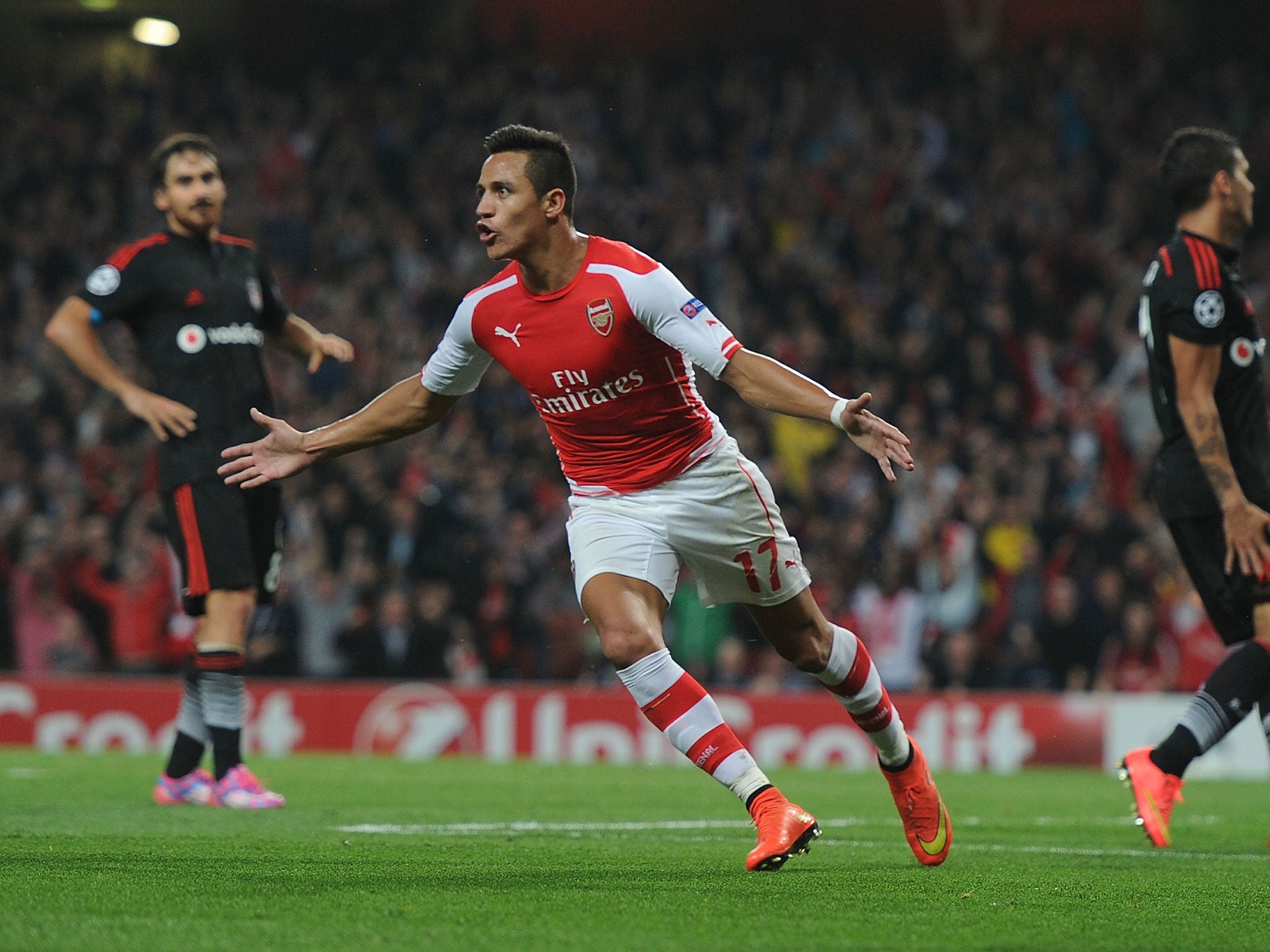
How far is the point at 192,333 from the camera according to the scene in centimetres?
732

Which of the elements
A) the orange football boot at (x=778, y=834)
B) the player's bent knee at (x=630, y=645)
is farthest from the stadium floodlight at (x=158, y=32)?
the orange football boot at (x=778, y=834)

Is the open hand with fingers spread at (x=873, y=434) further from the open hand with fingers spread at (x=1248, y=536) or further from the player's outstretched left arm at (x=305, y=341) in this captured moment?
the player's outstretched left arm at (x=305, y=341)

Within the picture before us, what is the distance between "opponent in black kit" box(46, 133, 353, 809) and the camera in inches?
281

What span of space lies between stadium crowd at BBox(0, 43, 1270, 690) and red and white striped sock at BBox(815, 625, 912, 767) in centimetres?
785

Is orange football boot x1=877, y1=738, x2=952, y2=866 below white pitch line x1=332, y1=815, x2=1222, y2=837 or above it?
above

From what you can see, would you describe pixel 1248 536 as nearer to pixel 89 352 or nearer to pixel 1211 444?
pixel 1211 444

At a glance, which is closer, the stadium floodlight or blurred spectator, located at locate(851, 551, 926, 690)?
blurred spectator, located at locate(851, 551, 926, 690)

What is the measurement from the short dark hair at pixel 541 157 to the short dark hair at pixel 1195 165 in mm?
2326

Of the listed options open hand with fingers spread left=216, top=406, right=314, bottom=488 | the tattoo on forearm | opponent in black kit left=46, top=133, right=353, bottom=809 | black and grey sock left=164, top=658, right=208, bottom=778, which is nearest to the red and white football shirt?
open hand with fingers spread left=216, top=406, right=314, bottom=488

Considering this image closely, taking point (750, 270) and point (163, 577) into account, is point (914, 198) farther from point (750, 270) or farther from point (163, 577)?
point (163, 577)

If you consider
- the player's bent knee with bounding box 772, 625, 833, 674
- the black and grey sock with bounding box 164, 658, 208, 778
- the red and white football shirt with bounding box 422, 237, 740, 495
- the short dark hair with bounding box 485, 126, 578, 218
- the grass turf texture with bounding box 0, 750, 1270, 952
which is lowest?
the grass turf texture with bounding box 0, 750, 1270, 952

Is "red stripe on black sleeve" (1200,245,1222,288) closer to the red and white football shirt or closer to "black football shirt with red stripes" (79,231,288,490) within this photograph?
the red and white football shirt

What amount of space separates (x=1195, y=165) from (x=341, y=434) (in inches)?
126

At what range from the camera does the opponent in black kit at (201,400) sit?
23.4ft
